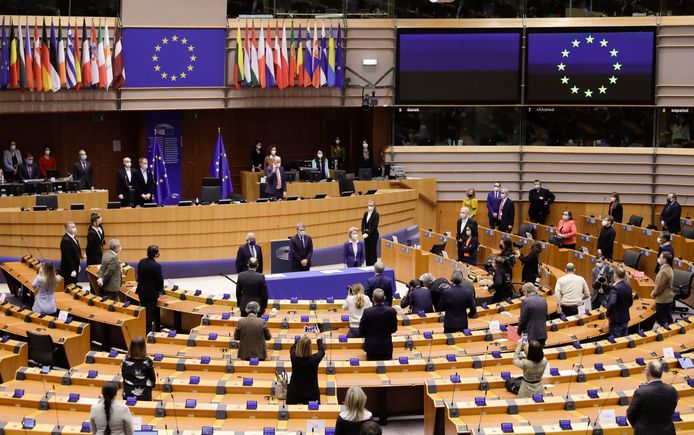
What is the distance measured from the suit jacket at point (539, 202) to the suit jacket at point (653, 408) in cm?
1778

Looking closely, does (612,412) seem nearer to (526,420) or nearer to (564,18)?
(526,420)

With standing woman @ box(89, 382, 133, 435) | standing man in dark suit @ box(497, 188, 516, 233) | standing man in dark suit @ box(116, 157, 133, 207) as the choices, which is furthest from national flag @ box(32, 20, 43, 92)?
standing woman @ box(89, 382, 133, 435)

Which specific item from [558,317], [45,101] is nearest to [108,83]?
[45,101]

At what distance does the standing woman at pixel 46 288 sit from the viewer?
15.3 m

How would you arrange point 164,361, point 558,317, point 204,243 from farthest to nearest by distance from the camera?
point 204,243 → point 558,317 → point 164,361

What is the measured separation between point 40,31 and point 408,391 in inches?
642

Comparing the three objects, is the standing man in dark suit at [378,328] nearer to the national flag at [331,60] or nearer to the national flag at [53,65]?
the national flag at [53,65]

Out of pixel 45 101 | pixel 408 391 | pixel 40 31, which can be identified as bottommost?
pixel 408 391

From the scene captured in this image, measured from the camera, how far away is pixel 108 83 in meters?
25.2

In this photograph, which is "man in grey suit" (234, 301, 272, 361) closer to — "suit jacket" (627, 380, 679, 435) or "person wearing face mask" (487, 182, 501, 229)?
"suit jacket" (627, 380, 679, 435)

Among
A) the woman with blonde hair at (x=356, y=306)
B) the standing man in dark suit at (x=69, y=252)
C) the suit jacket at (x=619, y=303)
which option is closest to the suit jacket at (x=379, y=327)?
the woman with blonde hair at (x=356, y=306)

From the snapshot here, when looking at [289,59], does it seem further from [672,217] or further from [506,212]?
[672,217]

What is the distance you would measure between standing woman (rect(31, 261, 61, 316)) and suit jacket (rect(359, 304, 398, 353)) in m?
5.43

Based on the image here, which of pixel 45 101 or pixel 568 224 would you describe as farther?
pixel 45 101
